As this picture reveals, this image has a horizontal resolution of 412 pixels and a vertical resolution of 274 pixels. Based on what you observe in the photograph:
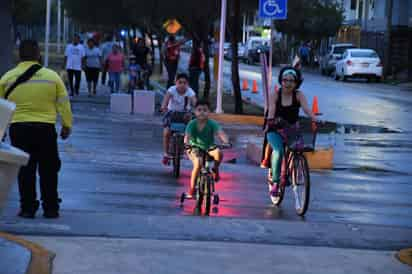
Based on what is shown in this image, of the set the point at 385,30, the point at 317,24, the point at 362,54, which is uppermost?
the point at 317,24

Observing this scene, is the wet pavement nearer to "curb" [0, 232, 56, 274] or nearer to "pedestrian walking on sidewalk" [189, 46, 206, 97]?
"curb" [0, 232, 56, 274]

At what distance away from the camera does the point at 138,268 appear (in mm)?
7523

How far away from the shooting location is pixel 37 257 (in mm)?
7578

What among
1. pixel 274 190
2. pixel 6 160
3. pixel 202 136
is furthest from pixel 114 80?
pixel 6 160

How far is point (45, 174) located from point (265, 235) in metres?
2.33

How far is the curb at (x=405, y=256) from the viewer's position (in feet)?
27.2

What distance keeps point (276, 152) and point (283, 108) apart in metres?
0.52

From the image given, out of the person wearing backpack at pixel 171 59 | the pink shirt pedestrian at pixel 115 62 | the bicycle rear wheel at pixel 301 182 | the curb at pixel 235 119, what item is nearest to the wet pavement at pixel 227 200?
the bicycle rear wheel at pixel 301 182

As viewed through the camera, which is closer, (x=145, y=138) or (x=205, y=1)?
(x=145, y=138)

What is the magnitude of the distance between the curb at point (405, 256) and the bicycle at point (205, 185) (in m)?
2.97

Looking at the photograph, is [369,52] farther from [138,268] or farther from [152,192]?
[138,268]

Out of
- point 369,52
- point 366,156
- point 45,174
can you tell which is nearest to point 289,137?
point 45,174

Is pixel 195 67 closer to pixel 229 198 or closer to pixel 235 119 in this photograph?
pixel 235 119

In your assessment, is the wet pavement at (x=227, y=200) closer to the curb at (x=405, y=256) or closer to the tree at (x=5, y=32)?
the curb at (x=405, y=256)
